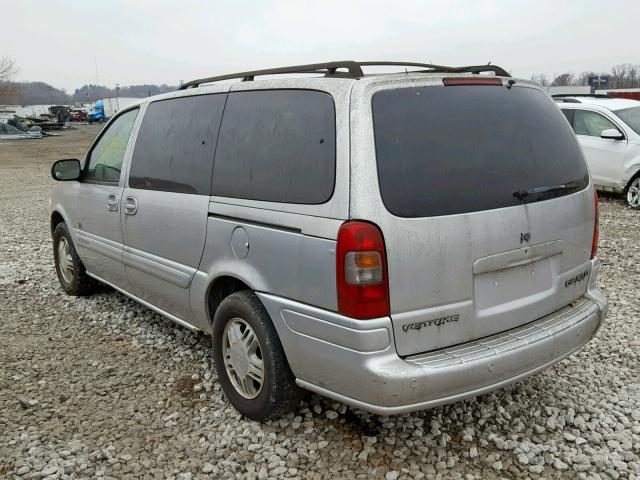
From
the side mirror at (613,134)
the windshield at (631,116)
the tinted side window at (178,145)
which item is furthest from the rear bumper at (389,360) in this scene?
the windshield at (631,116)

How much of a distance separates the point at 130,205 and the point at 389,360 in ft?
7.85

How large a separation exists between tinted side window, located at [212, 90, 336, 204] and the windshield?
28.6 ft

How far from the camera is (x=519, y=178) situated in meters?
2.71

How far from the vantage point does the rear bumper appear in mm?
2361

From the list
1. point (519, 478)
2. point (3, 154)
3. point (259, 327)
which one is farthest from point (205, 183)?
point (3, 154)

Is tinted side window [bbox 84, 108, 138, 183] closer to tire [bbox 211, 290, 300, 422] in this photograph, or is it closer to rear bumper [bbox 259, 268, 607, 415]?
tire [bbox 211, 290, 300, 422]

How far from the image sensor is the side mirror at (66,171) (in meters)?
4.75

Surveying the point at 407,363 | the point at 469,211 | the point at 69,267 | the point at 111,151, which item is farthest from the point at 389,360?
the point at 69,267

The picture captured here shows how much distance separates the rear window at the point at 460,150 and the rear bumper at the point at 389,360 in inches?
22.7

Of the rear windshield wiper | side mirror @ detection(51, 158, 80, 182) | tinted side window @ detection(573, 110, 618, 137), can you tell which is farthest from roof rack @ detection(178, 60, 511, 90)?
tinted side window @ detection(573, 110, 618, 137)

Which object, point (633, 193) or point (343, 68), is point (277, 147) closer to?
point (343, 68)

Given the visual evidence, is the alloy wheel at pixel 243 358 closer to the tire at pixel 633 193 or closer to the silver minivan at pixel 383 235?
the silver minivan at pixel 383 235

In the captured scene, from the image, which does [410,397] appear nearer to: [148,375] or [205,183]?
[205,183]

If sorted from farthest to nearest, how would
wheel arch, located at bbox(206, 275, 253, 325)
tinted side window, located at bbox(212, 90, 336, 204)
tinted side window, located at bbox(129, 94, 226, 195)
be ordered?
tinted side window, located at bbox(129, 94, 226, 195)
wheel arch, located at bbox(206, 275, 253, 325)
tinted side window, located at bbox(212, 90, 336, 204)
